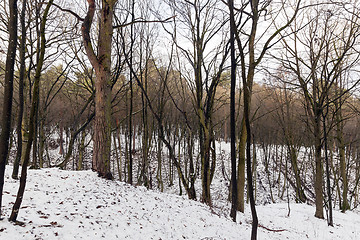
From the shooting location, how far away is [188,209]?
19.1ft

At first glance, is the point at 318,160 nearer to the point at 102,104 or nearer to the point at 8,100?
the point at 102,104

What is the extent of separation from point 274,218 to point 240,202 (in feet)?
4.81

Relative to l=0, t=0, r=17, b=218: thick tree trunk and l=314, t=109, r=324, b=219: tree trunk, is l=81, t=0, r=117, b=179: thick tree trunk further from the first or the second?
l=314, t=109, r=324, b=219: tree trunk

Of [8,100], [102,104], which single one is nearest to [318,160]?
[102,104]

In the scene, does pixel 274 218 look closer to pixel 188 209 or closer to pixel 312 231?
pixel 312 231

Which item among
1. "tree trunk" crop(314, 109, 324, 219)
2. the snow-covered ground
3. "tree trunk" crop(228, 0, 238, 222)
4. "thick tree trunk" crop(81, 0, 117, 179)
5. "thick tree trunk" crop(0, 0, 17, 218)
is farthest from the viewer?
"tree trunk" crop(314, 109, 324, 219)

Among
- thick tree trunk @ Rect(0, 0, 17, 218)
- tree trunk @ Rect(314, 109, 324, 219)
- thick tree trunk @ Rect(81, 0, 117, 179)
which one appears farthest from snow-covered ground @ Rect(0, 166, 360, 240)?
tree trunk @ Rect(314, 109, 324, 219)

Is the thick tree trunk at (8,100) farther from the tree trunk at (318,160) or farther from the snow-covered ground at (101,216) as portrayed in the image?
the tree trunk at (318,160)

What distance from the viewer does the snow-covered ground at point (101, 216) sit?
3081 mm

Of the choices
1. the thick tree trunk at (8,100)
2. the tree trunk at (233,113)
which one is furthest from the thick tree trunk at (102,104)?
the tree trunk at (233,113)

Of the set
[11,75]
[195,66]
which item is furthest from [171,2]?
[11,75]

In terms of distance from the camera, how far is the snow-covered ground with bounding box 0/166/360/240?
3.08 meters

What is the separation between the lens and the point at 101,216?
12.4 feet

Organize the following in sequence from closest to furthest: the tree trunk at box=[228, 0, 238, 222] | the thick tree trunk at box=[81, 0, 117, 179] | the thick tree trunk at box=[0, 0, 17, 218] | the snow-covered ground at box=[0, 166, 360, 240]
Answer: the thick tree trunk at box=[0, 0, 17, 218] → the snow-covered ground at box=[0, 166, 360, 240] → the tree trunk at box=[228, 0, 238, 222] → the thick tree trunk at box=[81, 0, 117, 179]
